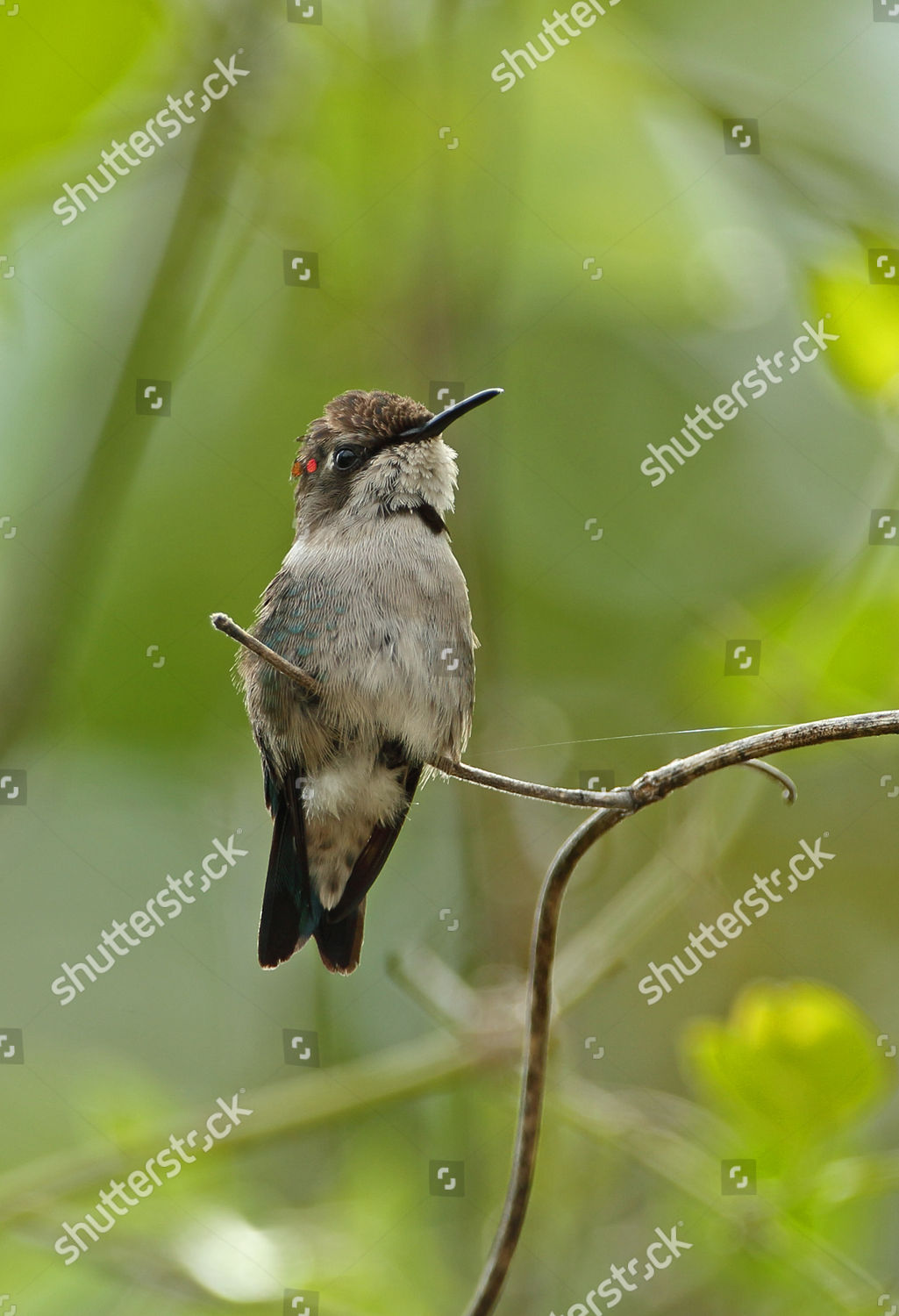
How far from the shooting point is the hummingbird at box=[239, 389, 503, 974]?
1578 millimetres

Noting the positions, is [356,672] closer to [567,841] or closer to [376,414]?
[376,414]

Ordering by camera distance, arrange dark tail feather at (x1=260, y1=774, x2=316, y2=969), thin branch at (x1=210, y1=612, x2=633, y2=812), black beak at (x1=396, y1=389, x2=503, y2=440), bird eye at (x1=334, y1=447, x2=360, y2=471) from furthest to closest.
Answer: bird eye at (x1=334, y1=447, x2=360, y2=471) < dark tail feather at (x1=260, y1=774, x2=316, y2=969) < black beak at (x1=396, y1=389, x2=503, y2=440) < thin branch at (x1=210, y1=612, x2=633, y2=812)

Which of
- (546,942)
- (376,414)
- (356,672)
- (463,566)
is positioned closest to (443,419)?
(376,414)

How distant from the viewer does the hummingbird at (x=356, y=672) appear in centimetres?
158

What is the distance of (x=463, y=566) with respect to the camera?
2.04m

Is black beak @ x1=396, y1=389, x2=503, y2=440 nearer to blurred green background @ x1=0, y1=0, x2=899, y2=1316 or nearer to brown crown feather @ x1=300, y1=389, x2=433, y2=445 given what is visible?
brown crown feather @ x1=300, y1=389, x2=433, y2=445

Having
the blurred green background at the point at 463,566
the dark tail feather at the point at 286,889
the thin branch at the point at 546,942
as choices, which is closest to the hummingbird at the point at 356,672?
the dark tail feather at the point at 286,889

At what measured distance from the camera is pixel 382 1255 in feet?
7.15

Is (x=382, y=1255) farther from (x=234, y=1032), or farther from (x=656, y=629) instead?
(x=656, y=629)

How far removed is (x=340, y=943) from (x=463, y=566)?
714mm

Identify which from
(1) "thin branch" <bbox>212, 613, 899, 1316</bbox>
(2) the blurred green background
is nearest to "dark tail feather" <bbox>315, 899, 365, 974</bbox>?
(1) "thin branch" <bbox>212, 613, 899, 1316</bbox>

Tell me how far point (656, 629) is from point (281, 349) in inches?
37.6

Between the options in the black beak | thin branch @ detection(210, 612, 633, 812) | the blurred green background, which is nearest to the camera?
thin branch @ detection(210, 612, 633, 812)

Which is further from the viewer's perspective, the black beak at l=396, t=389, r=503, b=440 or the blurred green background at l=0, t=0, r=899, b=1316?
the blurred green background at l=0, t=0, r=899, b=1316
